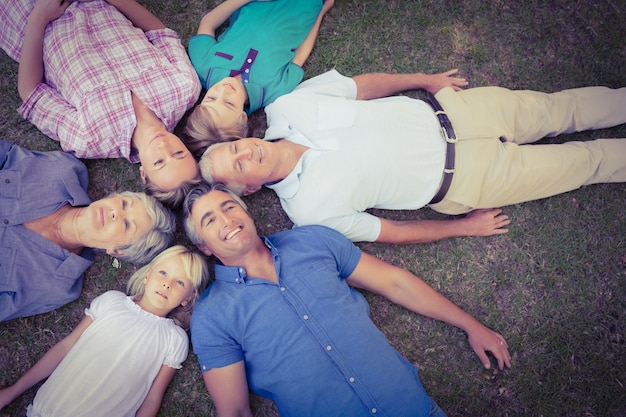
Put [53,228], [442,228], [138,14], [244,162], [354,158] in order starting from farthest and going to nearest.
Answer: [138,14] < [442,228] < [53,228] < [354,158] < [244,162]

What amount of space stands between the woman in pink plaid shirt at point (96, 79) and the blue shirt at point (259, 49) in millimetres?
187

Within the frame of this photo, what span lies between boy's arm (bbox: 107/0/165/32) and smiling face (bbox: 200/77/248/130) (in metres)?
0.88

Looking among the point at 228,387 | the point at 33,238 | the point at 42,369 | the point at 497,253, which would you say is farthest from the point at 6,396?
the point at 497,253

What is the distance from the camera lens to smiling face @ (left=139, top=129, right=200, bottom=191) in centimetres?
329

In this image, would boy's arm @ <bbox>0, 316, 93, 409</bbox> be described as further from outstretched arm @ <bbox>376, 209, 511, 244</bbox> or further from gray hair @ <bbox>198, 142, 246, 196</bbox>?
outstretched arm @ <bbox>376, 209, 511, 244</bbox>

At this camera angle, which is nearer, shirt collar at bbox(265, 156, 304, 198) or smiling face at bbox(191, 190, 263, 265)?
smiling face at bbox(191, 190, 263, 265)

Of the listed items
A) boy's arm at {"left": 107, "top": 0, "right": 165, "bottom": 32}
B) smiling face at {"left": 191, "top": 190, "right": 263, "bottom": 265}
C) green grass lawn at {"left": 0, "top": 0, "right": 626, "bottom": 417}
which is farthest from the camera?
boy's arm at {"left": 107, "top": 0, "right": 165, "bottom": 32}

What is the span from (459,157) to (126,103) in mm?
2644

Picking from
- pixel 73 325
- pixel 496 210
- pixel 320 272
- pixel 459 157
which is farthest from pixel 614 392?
pixel 73 325

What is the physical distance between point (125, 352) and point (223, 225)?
4.18 feet

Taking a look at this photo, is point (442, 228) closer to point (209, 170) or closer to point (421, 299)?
point (421, 299)

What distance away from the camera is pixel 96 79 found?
354 centimetres

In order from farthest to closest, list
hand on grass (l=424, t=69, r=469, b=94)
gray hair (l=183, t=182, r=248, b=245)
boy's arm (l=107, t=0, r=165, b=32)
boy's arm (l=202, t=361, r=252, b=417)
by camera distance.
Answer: hand on grass (l=424, t=69, r=469, b=94) < boy's arm (l=107, t=0, r=165, b=32) < gray hair (l=183, t=182, r=248, b=245) < boy's arm (l=202, t=361, r=252, b=417)

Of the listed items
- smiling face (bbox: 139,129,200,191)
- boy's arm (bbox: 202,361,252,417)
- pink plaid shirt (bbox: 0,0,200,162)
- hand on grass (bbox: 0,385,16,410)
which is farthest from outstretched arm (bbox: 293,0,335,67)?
hand on grass (bbox: 0,385,16,410)
